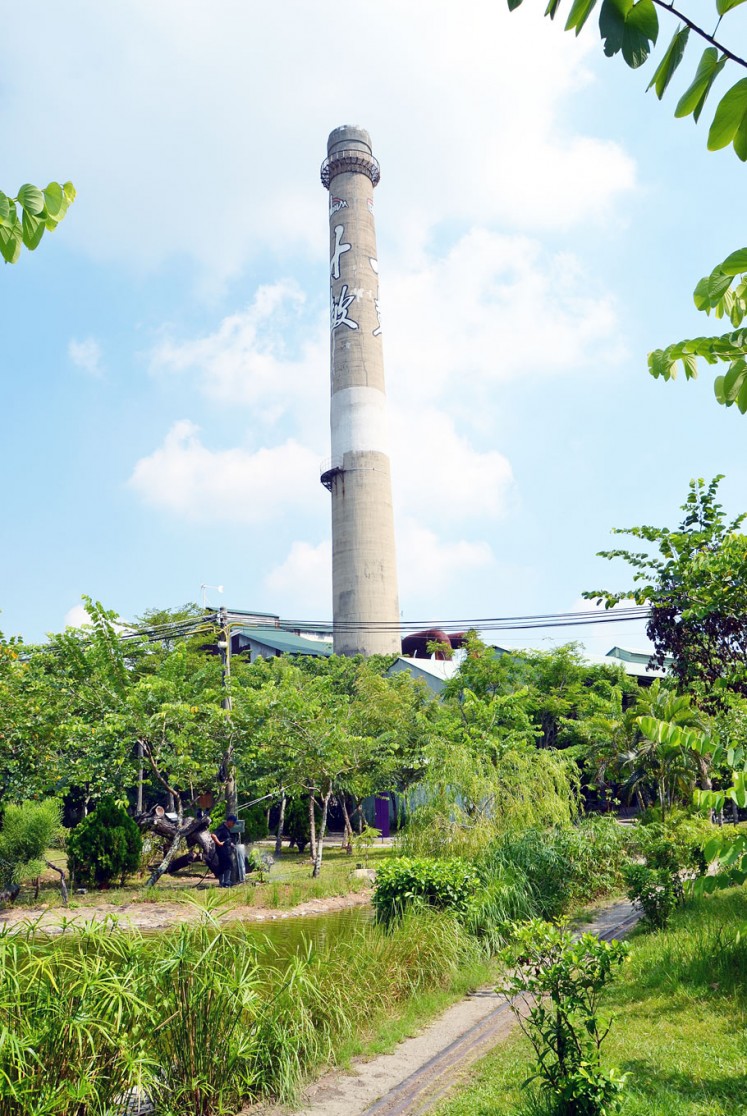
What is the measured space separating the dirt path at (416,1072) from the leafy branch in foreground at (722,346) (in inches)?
217

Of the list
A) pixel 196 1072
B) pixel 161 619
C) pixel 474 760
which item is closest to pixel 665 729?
pixel 196 1072

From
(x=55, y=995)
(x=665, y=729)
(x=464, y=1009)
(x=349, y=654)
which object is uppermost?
(x=349, y=654)

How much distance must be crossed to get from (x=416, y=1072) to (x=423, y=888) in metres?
4.46

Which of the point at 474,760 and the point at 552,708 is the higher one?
the point at 552,708

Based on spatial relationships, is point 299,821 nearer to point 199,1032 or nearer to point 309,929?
point 309,929

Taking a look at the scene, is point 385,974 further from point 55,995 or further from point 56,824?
point 56,824

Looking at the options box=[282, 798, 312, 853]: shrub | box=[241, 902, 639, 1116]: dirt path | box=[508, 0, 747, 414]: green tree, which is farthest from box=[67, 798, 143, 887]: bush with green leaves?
box=[508, 0, 747, 414]: green tree

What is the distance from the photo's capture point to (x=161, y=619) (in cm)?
3822

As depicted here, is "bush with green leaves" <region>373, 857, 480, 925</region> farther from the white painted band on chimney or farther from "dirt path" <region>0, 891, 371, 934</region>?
the white painted band on chimney

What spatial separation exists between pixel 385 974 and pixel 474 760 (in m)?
7.40

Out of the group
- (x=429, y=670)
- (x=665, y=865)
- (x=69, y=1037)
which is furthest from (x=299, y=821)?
(x=69, y=1037)

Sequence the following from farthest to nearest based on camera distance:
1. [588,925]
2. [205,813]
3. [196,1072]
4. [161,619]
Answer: [161,619]
[205,813]
[588,925]
[196,1072]

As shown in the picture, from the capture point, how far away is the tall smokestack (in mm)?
43562

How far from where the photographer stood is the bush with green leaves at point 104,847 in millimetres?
17516
